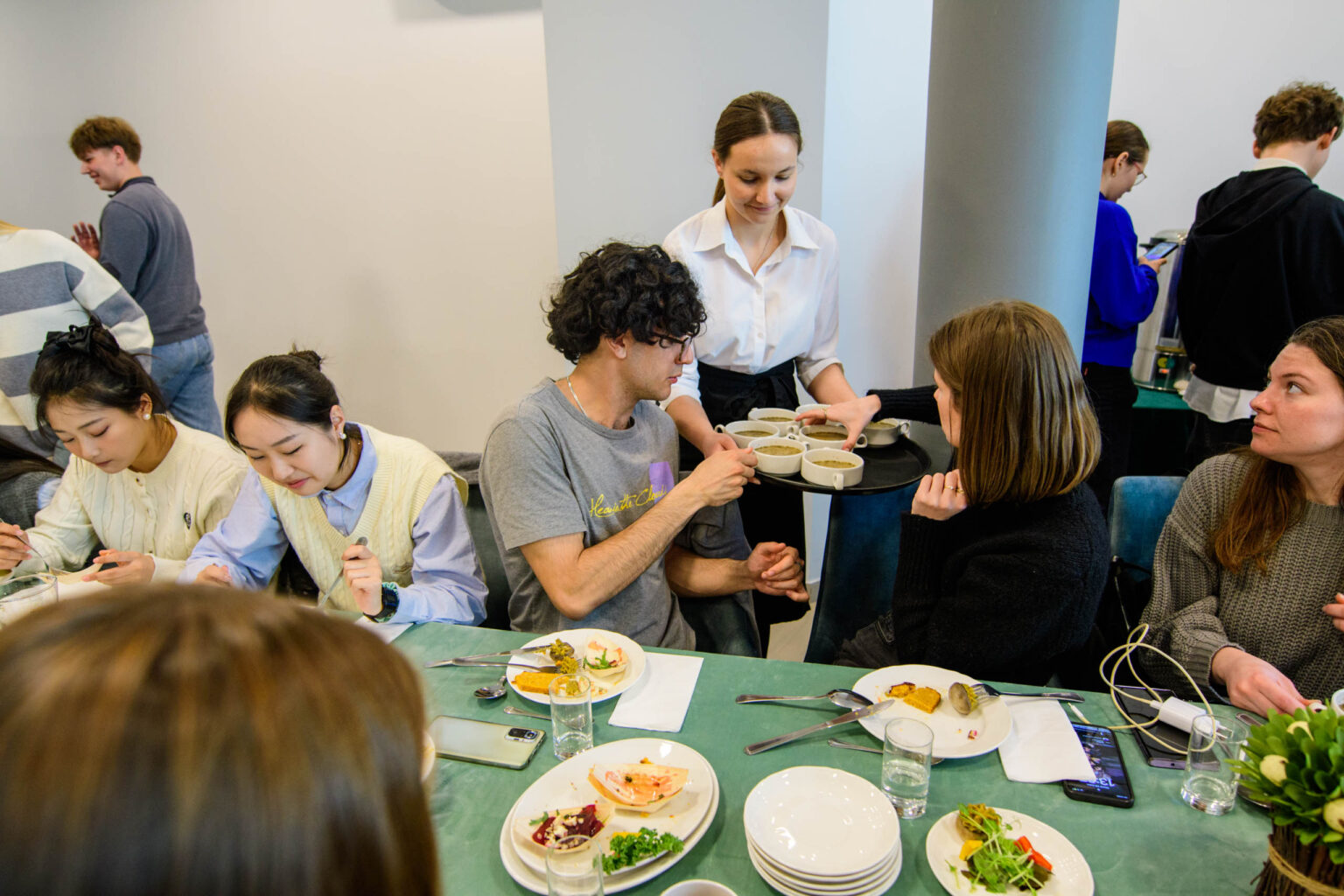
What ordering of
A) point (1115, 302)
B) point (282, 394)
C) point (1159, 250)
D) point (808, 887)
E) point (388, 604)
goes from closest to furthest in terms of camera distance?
point (808, 887), point (388, 604), point (282, 394), point (1115, 302), point (1159, 250)

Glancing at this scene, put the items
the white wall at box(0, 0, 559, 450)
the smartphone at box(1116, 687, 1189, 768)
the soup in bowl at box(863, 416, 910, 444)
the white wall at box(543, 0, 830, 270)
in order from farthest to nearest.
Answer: the white wall at box(0, 0, 559, 450) → the white wall at box(543, 0, 830, 270) → the soup in bowl at box(863, 416, 910, 444) → the smartphone at box(1116, 687, 1189, 768)

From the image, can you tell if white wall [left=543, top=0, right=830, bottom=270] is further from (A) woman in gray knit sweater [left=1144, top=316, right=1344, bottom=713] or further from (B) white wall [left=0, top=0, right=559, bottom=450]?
(A) woman in gray knit sweater [left=1144, top=316, right=1344, bottom=713]

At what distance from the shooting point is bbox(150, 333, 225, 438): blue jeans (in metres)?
3.73

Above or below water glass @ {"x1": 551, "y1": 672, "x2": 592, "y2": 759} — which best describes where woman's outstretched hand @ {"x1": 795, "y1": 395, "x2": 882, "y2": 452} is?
above

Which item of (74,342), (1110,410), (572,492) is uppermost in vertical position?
(74,342)

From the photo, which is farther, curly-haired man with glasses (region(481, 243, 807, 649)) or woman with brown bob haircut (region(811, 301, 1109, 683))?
curly-haired man with glasses (region(481, 243, 807, 649))

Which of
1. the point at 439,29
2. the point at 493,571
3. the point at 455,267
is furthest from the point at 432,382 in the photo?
the point at 493,571

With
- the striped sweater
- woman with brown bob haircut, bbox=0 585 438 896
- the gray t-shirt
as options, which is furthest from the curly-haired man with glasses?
the striped sweater

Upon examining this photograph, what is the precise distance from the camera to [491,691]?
1404 millimetres

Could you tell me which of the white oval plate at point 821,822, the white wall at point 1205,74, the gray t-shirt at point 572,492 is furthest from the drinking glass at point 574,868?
the white wall at point 1205,74

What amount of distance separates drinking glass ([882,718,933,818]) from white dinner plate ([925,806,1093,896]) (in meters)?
0.04

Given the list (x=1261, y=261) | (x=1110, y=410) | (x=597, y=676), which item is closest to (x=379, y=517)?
(x=597, y=676)

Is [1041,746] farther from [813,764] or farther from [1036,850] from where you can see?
[813,764]

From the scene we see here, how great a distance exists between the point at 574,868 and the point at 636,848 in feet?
0.29
